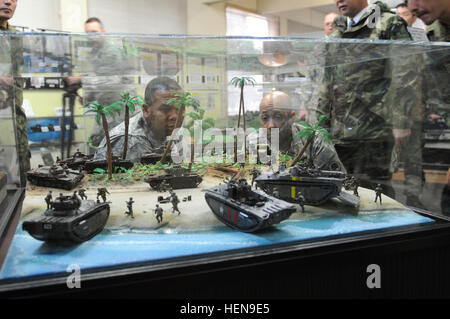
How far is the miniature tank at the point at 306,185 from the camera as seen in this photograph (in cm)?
346

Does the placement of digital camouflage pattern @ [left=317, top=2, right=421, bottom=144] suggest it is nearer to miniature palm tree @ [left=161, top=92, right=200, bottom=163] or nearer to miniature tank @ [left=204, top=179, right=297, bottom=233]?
miniature palm tree @ [left=161, top=92, right=200, bottom=163]

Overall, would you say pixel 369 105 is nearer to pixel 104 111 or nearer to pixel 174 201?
pixel 174 201

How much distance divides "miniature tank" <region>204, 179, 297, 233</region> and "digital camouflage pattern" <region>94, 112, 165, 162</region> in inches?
56.3

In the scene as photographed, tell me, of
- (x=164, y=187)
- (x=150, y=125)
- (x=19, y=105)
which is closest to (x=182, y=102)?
(x=150, y=125)

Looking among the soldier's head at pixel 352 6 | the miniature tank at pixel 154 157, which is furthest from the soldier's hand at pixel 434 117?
the miniature tank at pixel 154 157

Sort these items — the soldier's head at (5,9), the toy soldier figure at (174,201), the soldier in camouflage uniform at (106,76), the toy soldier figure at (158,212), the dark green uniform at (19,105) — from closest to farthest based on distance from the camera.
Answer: the toy soldier figure at (158,212)
the toy soldier figure at (174,201)
the dark green uniform at (19,105)
the soldier in camouflage uniform at (106,76)
the soldier's head at (5,9)

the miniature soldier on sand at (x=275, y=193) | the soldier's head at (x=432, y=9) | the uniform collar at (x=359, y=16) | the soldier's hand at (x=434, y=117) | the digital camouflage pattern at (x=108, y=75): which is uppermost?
the uniform collar at (x=359, y=16)

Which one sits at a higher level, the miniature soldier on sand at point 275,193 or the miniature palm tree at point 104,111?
the miniature palm tree at point 104,111

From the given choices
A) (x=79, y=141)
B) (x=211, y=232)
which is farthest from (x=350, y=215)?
(x=79, y=141)

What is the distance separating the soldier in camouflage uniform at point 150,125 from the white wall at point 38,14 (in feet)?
13.1

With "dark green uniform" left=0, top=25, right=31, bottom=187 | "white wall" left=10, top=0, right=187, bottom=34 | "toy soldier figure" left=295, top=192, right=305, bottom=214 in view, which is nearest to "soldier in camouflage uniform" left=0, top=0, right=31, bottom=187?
"dark green uniform" left=0, top=25, right=31, bottom=187

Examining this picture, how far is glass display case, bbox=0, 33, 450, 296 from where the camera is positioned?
3168mm

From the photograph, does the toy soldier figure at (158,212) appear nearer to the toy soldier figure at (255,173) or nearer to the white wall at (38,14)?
the toy soldier figure at (255,173)

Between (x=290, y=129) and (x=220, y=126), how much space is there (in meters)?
0.81
